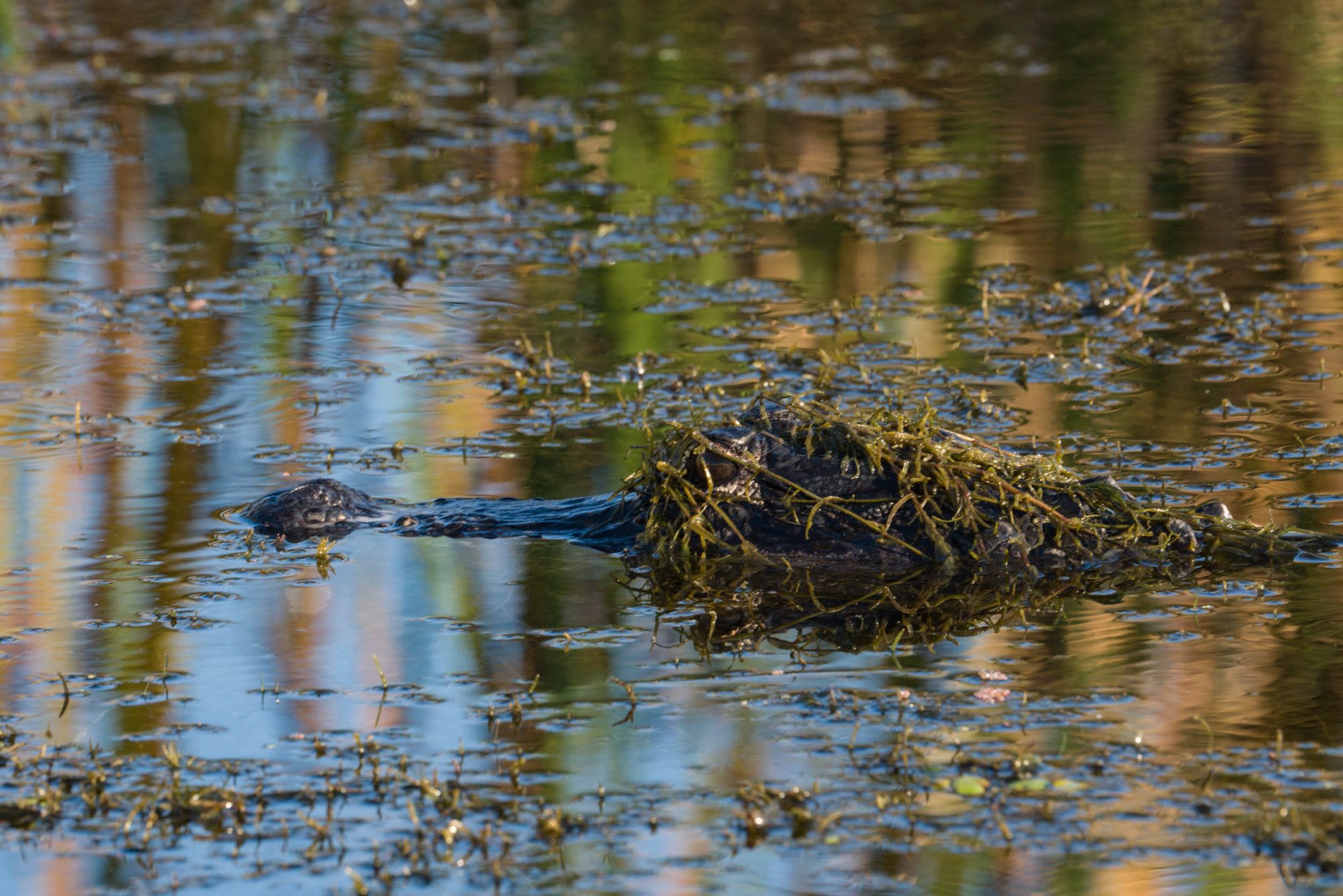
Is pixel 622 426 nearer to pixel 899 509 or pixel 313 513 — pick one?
pixel 313 513

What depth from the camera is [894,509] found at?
5.40 metres

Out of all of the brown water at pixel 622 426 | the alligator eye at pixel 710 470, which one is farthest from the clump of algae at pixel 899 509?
the brown water at pixel 622 426

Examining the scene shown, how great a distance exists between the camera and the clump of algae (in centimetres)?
534

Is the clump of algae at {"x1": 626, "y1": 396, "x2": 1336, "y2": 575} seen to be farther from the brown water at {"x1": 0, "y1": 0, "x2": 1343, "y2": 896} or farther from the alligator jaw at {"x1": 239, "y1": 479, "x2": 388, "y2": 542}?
the alligator jaw at {"x1": 239, "y1": 479, "x2": 388, "y2": 542}

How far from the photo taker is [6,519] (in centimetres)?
613

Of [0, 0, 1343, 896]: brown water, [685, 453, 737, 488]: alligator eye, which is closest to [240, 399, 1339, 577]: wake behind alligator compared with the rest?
[685, 453, 737, 488]: alligator eye

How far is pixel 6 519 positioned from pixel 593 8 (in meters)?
13.5

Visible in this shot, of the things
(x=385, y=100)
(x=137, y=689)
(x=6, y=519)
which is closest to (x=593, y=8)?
(x=385, y=100)

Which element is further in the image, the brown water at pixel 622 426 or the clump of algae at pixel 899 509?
the clump of algae at pixel 899 509

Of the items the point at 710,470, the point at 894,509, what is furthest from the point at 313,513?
the point at 894,509

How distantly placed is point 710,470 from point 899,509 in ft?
1.75

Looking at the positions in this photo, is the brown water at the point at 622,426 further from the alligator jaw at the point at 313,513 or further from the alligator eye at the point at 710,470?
the alligator eye at the point at 710,470

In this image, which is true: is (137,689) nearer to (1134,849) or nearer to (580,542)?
(580,542)

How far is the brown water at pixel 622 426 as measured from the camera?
379 cm
